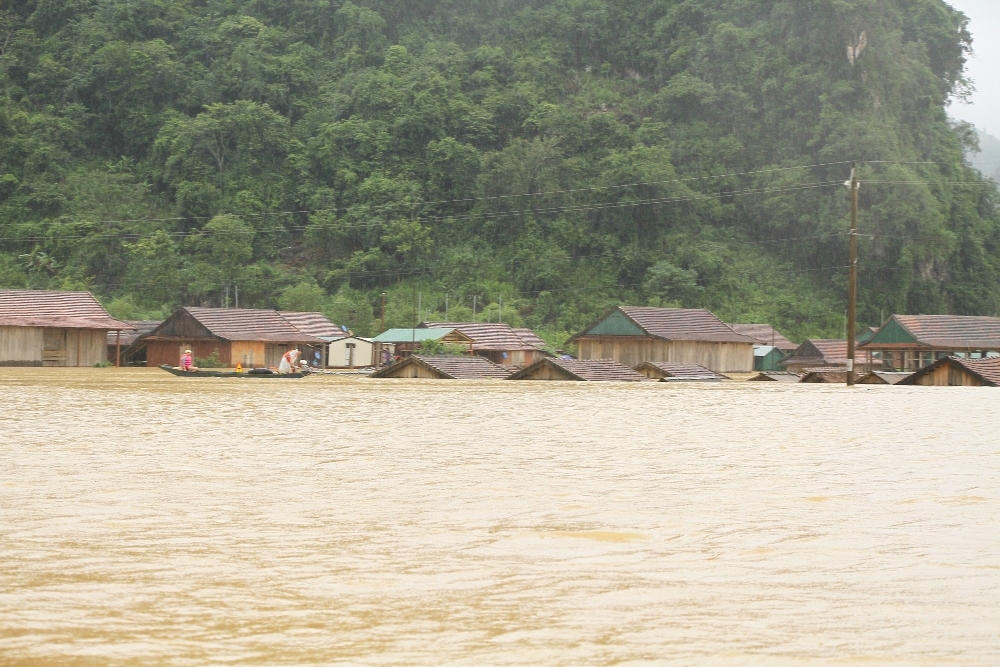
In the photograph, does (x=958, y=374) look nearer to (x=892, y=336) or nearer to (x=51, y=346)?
(x=892, y=336)

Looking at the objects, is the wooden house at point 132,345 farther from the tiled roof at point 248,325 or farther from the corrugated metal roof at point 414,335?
the corrugated metal roof at point 414,335

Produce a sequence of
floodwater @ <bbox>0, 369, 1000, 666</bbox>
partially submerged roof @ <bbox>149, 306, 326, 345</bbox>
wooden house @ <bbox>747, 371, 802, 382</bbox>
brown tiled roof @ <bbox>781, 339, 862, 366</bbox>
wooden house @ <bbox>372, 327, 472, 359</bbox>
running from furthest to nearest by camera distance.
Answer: brown tiled roof @ <bbox>781, 339, 862, 366</bbox>, wooden house @ <bbox>372, 327, 472, 359</bbox>, partially submerged roof @ <bbox>149, 306, 326, 345</bbox>, wooden house @ <bbox>747, 371, 802, 382</bbox>, floodwater @ <bbox>0, 369, 1000, 666</bbox>

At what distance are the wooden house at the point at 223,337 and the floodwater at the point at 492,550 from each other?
107ft

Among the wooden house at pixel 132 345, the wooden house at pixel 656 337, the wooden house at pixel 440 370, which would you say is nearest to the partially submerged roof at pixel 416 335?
the wooden house at pixel 656 337

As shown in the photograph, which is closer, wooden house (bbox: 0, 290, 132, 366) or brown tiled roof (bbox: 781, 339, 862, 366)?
wooden house (bbox: 0, 290, 132, 366)

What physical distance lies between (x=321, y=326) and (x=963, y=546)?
4603cm

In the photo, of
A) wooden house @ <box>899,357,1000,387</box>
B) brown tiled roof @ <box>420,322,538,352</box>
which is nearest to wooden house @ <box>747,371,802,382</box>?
wooden house @ <box>899,357,1000,387</box>

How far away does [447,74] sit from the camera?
69.7 metres

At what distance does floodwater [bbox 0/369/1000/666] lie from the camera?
347 centimetres

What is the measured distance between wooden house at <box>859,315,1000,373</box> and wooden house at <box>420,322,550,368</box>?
12857mm

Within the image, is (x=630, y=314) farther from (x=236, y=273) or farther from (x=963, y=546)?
(x=963, y=546)

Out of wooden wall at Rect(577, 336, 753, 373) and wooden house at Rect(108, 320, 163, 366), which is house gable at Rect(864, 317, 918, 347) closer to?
wooden wall at Rect(577, 336, 753, 373)

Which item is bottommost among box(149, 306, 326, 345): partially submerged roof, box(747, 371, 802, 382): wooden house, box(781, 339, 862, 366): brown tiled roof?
box(747, 371, 802, 382): wooden house

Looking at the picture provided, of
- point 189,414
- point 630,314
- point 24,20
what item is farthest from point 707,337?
point 24,20
